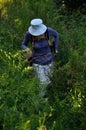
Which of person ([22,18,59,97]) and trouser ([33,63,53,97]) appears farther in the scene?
person ([22,18,59,97])

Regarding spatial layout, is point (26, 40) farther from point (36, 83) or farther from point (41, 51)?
point (36, 83)

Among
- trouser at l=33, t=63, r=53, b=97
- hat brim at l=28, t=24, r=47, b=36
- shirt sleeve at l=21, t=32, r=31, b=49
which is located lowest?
trouser at l=33, t=63, r=53, b=97

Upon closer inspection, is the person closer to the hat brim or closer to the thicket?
the hat brim

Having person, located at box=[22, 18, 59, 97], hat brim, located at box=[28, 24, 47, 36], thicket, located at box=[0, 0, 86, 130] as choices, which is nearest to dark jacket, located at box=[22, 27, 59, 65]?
person, located at box=[22, 18, 59, 97]

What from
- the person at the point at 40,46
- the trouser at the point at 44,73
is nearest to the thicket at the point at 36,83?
the trouser at the point at 44,73

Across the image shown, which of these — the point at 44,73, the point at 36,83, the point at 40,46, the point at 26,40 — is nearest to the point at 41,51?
the point at 40,46

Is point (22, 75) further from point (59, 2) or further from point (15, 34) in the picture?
point (59, 2)

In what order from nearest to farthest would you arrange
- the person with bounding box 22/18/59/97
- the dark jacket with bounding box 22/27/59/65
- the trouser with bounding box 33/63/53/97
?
the trouser with bounding box 33/63/53/97, the person with bounding box 22/18/59/97, the dark jacket with bounding box 22/27/59/65

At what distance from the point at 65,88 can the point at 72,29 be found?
3347 mm

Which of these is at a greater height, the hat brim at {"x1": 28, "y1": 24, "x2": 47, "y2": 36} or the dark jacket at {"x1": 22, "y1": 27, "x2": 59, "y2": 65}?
the hat brim at {"x1": 28, "y1": 24, "x2": 47, "y2": 36}

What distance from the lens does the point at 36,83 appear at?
6.32 m

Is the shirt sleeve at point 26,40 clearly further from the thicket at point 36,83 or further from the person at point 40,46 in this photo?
the thicket at point 36,83

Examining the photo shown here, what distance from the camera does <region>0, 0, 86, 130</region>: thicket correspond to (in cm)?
533

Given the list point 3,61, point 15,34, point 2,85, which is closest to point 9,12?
point 15,34
